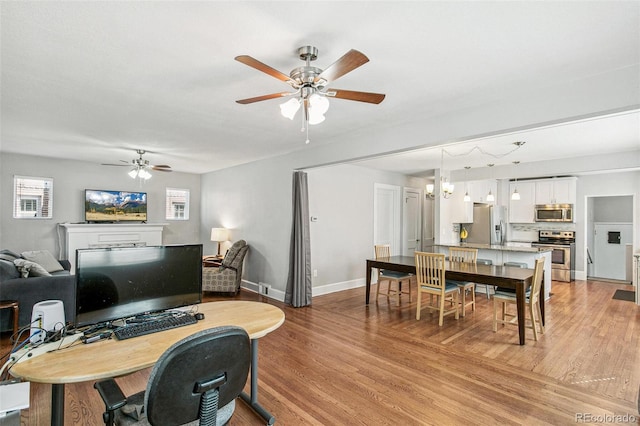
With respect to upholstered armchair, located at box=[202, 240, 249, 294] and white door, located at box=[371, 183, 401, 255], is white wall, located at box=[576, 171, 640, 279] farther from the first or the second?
upholstered armchair, located at box=[202, 240, 249, 294]

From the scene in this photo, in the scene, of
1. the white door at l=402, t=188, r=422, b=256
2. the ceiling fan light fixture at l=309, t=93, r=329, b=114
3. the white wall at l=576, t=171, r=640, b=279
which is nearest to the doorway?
the white wall at l=576, t=171, r=640, b=279

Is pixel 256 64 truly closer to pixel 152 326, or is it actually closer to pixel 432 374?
pixel 152 326

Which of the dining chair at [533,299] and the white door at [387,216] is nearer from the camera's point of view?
the dining chair at [533,299]

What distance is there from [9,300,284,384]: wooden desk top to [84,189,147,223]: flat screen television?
6190 mm

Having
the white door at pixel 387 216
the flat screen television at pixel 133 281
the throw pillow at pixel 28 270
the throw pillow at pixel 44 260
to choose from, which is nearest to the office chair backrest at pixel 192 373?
the flat screen television at pixel 133 281

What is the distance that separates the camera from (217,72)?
255 centimetres

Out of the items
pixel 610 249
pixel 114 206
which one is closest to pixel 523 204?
pixel 610 249

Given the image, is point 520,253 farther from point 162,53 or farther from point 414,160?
point 162,53

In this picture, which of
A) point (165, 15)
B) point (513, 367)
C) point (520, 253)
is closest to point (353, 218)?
point (520, 253)

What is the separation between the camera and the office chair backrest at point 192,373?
1250mm

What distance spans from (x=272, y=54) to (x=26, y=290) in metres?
4.00

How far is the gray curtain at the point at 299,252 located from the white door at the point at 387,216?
2.22 meters

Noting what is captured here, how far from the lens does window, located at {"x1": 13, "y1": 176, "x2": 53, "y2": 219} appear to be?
6.02m

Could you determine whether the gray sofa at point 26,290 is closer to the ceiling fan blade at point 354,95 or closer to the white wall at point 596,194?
the ceiling fan blade at point 354,95
